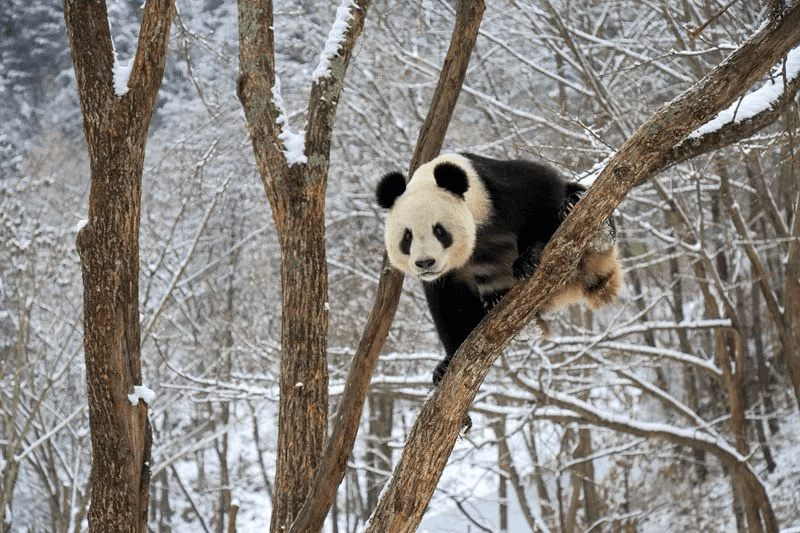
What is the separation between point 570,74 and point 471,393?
9886 mm

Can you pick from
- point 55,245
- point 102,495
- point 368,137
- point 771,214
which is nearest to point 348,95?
point 368,137

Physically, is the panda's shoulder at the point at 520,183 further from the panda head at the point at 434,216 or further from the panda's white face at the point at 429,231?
the panda's white face at the point at 429,231

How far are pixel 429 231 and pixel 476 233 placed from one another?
14.0 inches

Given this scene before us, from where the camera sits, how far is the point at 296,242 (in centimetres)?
375

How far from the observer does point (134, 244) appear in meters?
3.49

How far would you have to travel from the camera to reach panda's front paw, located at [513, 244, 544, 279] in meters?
3.78

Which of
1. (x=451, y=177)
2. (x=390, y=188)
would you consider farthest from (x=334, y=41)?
(x=451, y=177)

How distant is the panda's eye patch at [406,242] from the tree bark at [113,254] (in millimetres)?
1177

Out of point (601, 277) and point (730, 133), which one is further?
point (601, 277)

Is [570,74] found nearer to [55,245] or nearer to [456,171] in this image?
[55,245]

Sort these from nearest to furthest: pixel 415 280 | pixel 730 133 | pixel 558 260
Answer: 1. pixel 558 260
2. pixel 730 133
3. pixel 415 280

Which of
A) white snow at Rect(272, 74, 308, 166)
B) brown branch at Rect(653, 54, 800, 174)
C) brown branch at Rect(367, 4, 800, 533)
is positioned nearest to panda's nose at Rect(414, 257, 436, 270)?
brown branch at Rect(367, 4, 800, 533)

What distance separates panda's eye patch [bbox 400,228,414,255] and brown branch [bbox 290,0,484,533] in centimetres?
25

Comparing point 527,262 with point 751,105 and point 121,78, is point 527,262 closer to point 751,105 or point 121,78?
point 751,105
